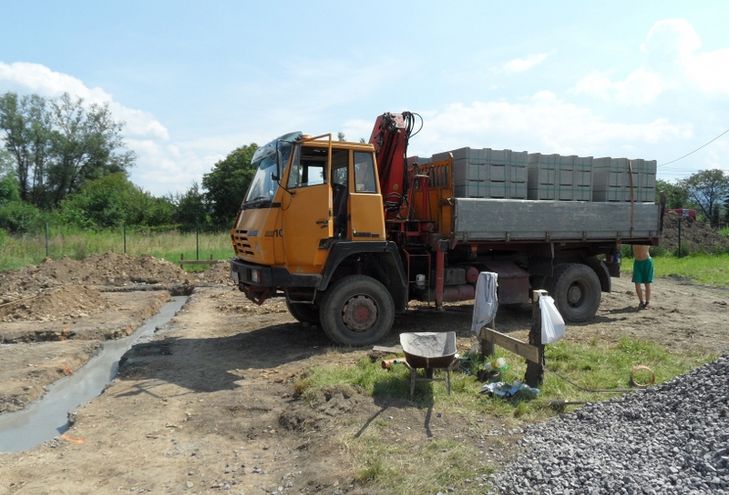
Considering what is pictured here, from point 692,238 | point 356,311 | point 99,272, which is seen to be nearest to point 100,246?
point 99,272

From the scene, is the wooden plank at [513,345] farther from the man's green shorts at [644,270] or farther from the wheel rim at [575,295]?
the man's green shorts at [644,270]

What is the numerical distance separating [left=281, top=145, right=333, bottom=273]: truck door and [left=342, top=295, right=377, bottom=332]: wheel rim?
0.97 metres

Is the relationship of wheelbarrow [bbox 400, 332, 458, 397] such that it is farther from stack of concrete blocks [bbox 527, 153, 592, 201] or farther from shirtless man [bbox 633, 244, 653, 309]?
shirtless man [bbox 633, 244, 653, 309]

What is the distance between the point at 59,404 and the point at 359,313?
4.14 m

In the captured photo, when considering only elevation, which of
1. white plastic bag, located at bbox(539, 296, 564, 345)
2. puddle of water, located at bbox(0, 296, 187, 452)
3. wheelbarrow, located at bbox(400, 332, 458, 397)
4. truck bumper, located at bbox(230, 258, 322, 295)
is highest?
truck bumper, located at bbox(230, 258, 322, 295)

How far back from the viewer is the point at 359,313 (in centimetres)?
865

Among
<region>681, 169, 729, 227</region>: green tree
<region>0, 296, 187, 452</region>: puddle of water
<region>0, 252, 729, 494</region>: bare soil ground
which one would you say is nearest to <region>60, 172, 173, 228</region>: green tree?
<region>0, 252, 729, 494</region>: bare soil ground

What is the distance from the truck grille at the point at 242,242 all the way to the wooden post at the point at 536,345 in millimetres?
4132

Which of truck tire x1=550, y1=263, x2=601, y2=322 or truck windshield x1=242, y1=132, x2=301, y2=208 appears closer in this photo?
truck windshield x1=242, y1=132, x2=301, y2=208

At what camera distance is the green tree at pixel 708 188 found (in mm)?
52562

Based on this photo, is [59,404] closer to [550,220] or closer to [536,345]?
[536,345]

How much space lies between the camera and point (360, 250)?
837 centimetres

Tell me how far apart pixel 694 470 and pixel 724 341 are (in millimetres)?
5678

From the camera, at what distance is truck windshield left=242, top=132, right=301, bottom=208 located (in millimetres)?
8102
